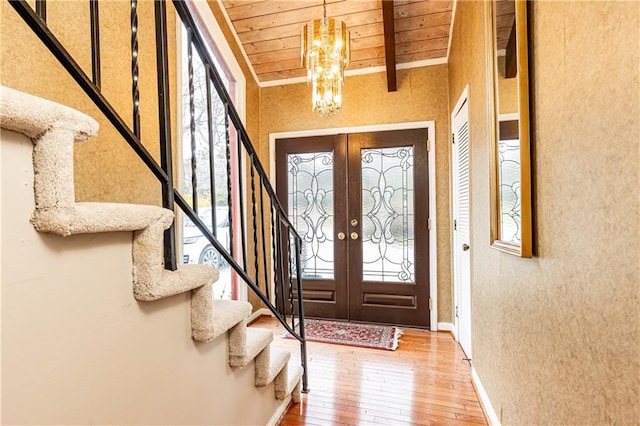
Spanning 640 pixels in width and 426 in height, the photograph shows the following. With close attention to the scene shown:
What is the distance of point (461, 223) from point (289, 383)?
197 centimetres

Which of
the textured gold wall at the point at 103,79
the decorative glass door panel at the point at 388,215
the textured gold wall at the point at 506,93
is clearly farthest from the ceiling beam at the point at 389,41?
the textured gold wall at the point at 103,79

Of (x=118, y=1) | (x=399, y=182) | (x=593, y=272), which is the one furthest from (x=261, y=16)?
(x=593, y=272)

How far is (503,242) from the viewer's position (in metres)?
1.49

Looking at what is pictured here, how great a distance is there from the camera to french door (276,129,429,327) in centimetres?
320

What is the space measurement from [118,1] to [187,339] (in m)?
2.07

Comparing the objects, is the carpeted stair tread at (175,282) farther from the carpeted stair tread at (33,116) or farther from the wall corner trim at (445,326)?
the wall corner trim at (445,326)

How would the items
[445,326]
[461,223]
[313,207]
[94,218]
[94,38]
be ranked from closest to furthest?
1. [94,218]
2. [94,38]
3. [461,223]
4. [445,326]
5. [313,207]

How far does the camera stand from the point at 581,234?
884mm

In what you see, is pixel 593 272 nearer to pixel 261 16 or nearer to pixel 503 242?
pixel 503 242

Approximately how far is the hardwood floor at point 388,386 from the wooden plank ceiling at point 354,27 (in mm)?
2878

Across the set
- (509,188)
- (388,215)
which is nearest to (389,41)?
(388,215)

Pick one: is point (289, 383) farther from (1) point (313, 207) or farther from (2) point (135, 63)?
(1) point (313, 207)

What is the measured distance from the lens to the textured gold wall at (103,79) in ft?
4.55

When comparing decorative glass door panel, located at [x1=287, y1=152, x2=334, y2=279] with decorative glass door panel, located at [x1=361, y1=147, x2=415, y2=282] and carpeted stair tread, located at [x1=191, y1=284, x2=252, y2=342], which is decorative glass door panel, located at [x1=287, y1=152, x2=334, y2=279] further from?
carpeted stair tread, located at [x1=191, y1=284, x2=252, y2=342]
